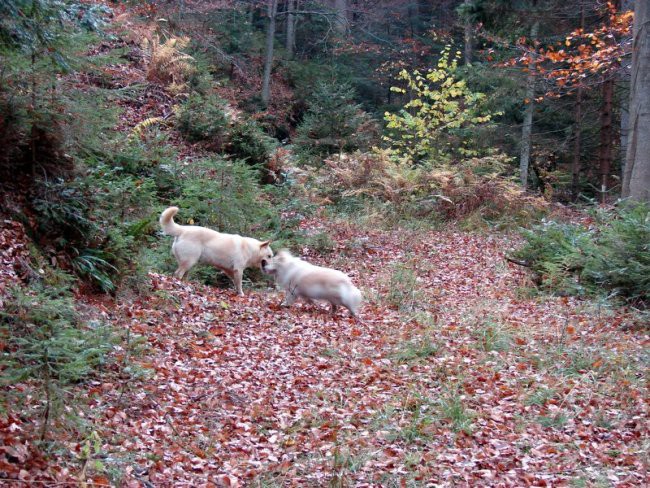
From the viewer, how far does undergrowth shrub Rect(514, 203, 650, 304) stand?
10586 millimetres

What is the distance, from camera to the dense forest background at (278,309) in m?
5.63

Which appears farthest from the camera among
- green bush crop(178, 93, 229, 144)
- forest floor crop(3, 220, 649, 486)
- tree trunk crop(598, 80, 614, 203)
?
tree trunk crop(598, 80, 614, 203)

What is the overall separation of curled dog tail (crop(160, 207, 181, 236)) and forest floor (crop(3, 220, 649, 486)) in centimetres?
81

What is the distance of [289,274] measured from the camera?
1051 centimetres

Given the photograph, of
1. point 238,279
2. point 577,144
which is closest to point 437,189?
point 577,144

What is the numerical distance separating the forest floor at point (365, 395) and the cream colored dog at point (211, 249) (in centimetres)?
44

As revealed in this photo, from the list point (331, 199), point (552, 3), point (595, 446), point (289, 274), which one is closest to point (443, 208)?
point (331, 199)

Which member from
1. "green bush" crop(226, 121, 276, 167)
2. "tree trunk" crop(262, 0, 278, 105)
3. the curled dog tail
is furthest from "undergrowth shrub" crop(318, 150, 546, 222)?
the curled dog tail

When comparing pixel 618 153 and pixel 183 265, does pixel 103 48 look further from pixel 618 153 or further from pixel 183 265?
pixel 618 153

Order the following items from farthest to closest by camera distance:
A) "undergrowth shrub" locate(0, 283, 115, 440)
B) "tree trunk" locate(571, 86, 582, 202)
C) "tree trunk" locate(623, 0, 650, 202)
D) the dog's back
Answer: "tree trunk" locate(571, 86, 582, 202) → "tree trunk" locate(623, 0, 650, 202) → the dog's back → "undergrowth shrub" locate(0, 283, 115, 440)

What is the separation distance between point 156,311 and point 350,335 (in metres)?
2.75

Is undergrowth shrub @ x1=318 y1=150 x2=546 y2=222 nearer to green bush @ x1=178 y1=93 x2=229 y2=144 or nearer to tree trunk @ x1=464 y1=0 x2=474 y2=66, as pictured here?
green bush @ x1=178 y1=93 x2=229 y2=144

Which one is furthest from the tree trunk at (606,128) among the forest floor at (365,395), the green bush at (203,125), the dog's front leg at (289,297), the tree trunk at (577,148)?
the dog's front leg at (289,297)

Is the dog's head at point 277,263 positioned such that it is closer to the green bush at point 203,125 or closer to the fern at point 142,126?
the fern at point 142,126
